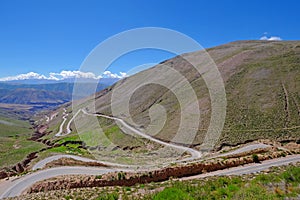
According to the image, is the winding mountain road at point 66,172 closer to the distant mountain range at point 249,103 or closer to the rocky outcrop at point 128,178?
the rocky outcrop at point 128,178

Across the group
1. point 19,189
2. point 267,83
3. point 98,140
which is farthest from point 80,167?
point 267,83

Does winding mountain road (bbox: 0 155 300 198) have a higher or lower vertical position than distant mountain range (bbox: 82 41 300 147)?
lower

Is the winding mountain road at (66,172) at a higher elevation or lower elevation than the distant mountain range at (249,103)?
lower

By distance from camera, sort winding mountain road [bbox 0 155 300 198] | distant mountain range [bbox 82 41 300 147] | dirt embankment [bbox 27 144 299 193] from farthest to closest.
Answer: distant mountain range [bbox 82 41 300 147], winding mountain road [bbox 0 155 300 198], dirt embankment [bbox 27 144 299 193]

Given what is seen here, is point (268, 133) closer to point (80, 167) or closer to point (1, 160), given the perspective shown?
point (80, 167)

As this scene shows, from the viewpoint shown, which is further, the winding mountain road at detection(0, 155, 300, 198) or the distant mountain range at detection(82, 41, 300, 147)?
the distant mountain range at detection(82, 41, 300, 147)

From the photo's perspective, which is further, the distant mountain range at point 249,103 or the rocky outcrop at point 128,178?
the distant mountain range at point 249,103

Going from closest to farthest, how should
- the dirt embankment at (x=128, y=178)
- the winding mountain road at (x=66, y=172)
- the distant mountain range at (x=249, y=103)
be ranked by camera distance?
the dirt embankment at (x=128, y=178), the winding mountain road at (x=66, y=172), the distant mountain range at (x=249, y=103)

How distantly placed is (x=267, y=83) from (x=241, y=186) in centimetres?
→ 4975

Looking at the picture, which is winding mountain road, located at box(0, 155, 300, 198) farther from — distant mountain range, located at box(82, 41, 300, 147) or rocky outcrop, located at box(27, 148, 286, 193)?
distant mountain range, located at box(82, 41, 300, 147)

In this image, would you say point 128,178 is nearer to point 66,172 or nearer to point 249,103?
point 66,172

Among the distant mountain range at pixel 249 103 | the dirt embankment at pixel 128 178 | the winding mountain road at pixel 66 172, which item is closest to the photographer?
the dirt embankment at pixel 128 178

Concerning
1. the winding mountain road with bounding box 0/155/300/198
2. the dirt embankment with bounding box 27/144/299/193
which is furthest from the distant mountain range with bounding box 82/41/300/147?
the dirt embankment with bounding box 27/144/299/193

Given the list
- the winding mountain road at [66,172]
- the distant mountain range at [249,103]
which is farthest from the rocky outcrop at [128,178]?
the distant mountain range at [249,103]
